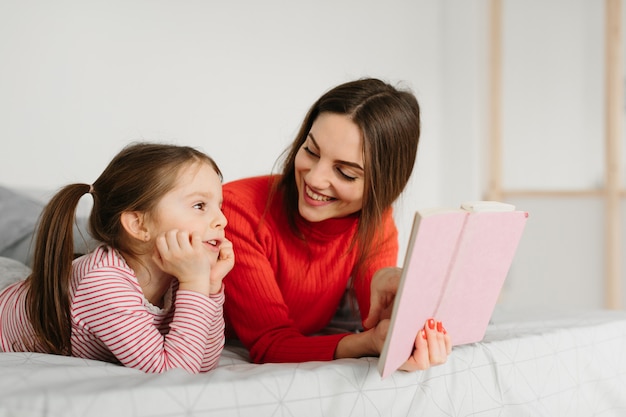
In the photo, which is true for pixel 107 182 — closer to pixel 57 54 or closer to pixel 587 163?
pixel 57 54

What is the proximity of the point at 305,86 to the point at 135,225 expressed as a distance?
1804 millimetres

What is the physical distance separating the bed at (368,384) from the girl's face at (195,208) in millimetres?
242

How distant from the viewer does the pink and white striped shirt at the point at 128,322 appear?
1.03 meters

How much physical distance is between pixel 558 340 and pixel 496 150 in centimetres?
220

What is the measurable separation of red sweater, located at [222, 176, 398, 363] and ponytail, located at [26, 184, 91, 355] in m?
0.32

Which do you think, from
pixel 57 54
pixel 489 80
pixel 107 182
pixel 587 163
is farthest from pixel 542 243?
pixel 107 182

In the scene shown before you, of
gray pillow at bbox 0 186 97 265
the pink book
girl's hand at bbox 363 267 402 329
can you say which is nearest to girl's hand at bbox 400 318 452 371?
the pink book

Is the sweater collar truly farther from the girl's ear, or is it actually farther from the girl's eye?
the girl's ear

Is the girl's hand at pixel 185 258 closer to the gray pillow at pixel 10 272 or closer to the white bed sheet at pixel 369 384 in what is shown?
the white bed sheet at pixel 369 384

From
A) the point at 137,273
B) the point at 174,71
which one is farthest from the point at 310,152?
the point at 174,71

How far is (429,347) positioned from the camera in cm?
100

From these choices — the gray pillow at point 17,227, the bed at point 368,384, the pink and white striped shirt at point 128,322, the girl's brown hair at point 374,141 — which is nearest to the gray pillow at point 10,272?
the bed at point 368,384

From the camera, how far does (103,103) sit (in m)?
2.27

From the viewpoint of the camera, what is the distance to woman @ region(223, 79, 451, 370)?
1.24 metres
